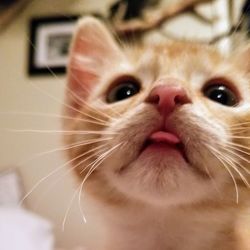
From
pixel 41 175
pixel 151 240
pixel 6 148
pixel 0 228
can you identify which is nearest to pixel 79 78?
pixel 151 240

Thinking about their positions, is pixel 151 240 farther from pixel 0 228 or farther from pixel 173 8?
pixel 173 8

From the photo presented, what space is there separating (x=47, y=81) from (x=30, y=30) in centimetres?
31

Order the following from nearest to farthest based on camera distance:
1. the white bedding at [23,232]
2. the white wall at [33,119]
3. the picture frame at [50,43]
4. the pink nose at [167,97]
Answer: the pink nose at [167,97], the white bedding at [23,232], the white wall at [33,119], the picture frame at [50,43]

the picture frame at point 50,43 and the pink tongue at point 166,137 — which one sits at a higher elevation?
the picture frame at point 50,43

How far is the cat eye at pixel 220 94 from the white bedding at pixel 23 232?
94 centimetres

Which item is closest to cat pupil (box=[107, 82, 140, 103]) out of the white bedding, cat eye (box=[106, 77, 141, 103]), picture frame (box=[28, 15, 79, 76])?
cat eye (box=[106, 77, 141, 103])

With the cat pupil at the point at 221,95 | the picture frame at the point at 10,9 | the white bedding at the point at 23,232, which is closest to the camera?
the cat pupil at the point at 221,95

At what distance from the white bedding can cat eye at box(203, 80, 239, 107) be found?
94cm

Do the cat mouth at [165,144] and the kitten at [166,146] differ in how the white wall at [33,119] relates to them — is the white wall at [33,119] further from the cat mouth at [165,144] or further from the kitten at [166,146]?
the cat mouth at [165,144]

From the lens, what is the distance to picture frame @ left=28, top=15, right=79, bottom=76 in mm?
2230

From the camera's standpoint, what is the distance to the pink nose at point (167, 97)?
2.33 feet

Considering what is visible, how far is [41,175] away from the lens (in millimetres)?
2105

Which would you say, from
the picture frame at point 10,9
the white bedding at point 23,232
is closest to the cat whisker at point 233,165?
the white bedding at point 23,232

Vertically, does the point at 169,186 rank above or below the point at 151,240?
above
